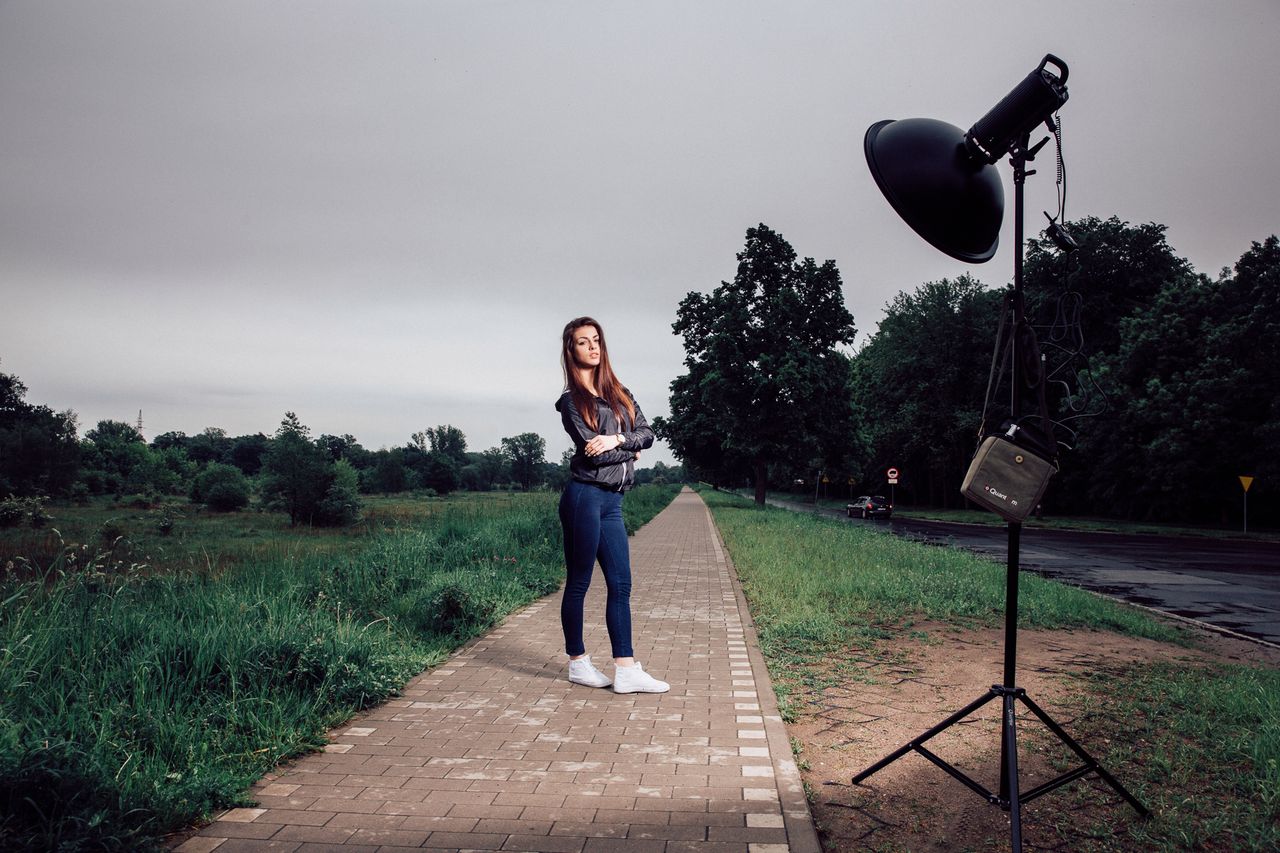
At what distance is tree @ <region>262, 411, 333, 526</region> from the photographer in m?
37.6

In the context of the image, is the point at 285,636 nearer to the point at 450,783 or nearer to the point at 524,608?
the point at 450,783

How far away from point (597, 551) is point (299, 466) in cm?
3710

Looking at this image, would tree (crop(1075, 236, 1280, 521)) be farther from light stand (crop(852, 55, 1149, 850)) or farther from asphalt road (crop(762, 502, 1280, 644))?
light stand (crop(852, 55, 1149, 850))

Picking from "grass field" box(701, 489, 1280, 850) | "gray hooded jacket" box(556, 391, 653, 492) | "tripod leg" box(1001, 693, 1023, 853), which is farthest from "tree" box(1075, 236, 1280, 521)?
"tripod leg" box(1001, 693, 1023, 853)

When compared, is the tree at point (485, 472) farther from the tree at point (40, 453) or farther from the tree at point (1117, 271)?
the tree at point (1117, 271)

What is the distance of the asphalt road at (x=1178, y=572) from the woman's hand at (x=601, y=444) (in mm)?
7907

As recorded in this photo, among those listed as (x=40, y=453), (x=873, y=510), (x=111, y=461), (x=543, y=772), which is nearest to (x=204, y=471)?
(x=40, y=453)

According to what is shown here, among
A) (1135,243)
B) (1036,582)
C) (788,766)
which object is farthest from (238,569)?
(1135,243)

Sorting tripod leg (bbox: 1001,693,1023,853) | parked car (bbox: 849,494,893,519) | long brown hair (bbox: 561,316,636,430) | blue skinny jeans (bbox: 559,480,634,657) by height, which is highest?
long brown hair (bbox: 561,316,636,430)

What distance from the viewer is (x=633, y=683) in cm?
469

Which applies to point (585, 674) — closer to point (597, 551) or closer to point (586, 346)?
point (597, 551)

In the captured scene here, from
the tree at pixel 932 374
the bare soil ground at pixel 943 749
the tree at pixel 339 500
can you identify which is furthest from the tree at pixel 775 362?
the bare soil ground at pixel 943 749

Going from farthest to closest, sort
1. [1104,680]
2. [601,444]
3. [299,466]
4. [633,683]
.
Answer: [299,466] → [1104,680] → [633,683] → [601,444]

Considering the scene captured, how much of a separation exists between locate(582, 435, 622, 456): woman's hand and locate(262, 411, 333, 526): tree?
36406 mm
